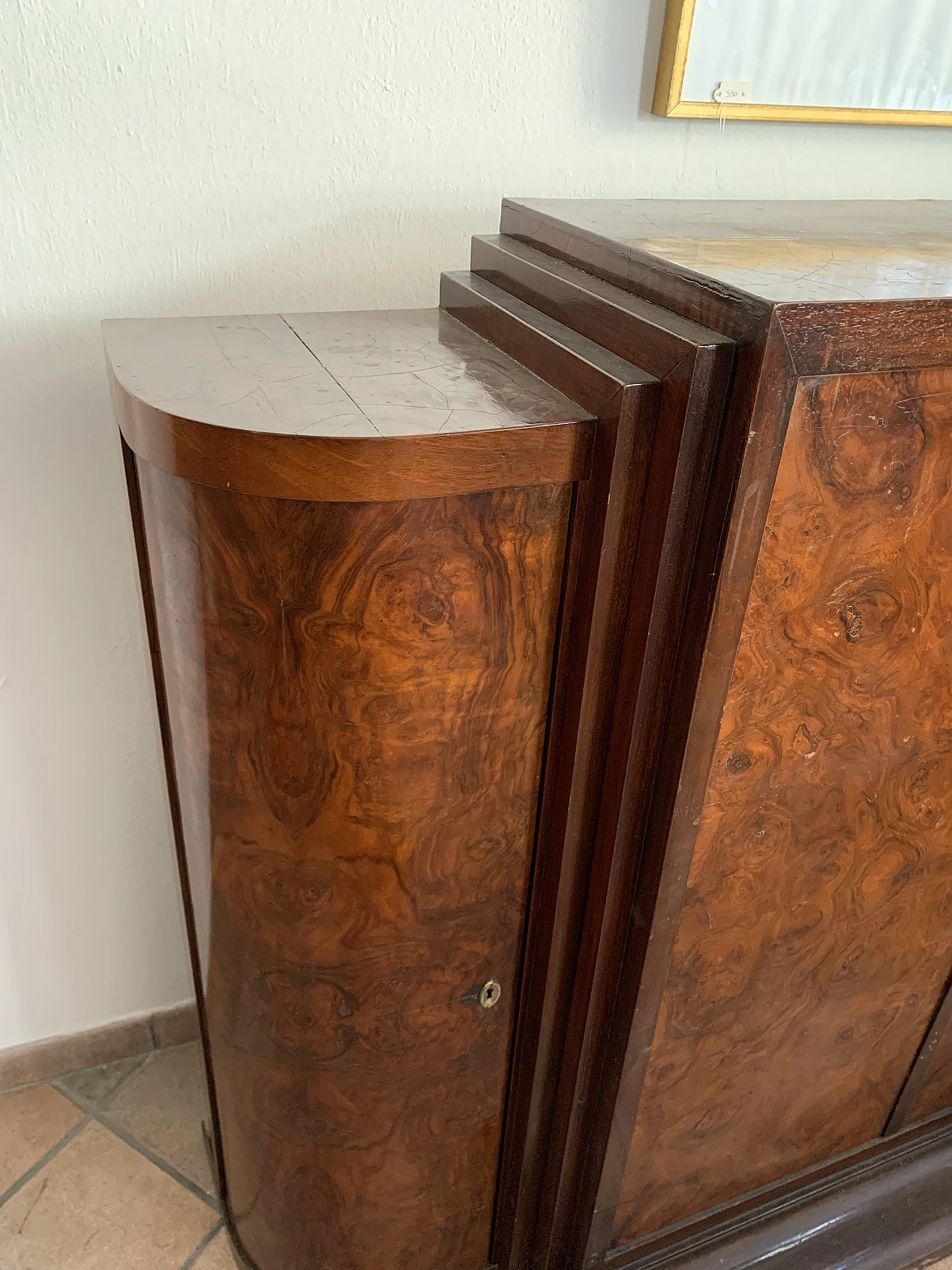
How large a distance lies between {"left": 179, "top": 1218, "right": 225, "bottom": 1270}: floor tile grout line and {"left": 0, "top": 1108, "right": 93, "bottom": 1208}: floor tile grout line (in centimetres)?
27

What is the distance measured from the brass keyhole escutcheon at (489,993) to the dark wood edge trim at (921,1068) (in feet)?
1.98

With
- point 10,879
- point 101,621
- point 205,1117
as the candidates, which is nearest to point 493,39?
point 101,621

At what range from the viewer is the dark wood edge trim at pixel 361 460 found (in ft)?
2.00

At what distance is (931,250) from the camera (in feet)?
2.66

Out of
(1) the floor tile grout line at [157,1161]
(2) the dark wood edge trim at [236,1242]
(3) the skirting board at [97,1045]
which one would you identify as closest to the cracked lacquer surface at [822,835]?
(2) the dark wood edge trim at [236,1242]

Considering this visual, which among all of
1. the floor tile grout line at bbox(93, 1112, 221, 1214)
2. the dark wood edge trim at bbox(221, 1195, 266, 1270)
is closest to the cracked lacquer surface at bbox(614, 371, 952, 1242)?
the dark wood edge trim at bbox(221, 1195, 266, 1270)

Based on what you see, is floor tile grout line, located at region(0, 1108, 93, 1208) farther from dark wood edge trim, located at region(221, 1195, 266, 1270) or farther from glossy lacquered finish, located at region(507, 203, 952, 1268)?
glossy lacquered finish, located at region(507, 203, 952, 1268)

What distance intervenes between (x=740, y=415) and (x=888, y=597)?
0.25 metres

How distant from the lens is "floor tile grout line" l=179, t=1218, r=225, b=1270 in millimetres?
1204

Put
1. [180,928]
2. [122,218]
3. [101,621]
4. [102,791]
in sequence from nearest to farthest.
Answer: [122,218], [101,621], [102,791], [180,928]

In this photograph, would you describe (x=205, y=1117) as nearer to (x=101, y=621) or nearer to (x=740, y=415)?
(x=101, y=621)

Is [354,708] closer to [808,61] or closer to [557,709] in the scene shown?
[557,709]

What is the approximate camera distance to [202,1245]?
1.23 metres

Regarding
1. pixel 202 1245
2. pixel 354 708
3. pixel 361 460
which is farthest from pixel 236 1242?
pixel 361 460
